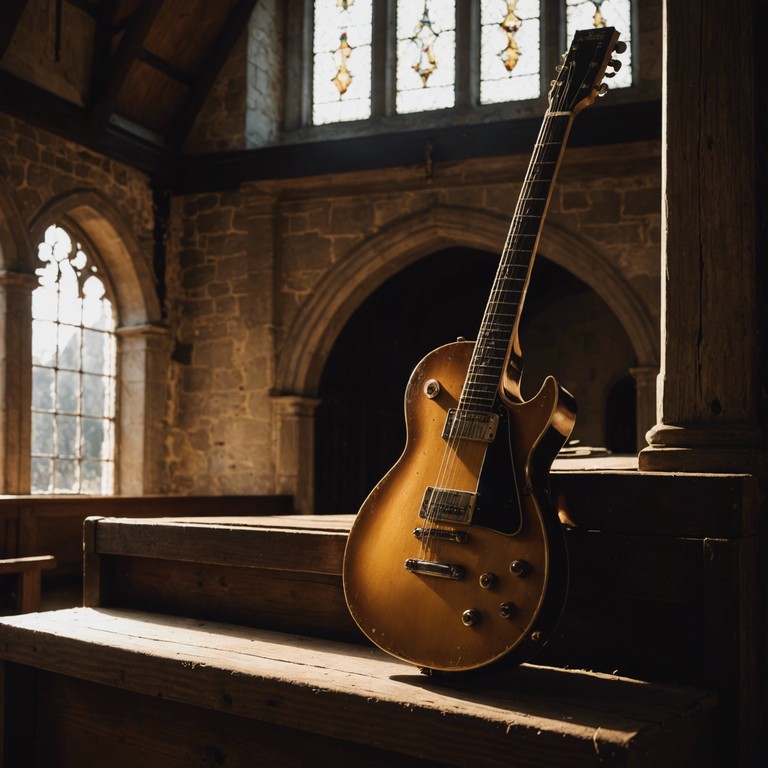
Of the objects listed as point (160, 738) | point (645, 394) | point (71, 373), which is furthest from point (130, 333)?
point (160, 738)

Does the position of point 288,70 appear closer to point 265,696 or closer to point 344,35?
point 344,35

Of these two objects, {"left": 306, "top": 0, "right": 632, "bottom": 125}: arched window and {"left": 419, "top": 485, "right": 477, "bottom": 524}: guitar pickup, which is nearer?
{"left": 419, "top": 485, "right": 477, "bottom": 524}: guitar pickup

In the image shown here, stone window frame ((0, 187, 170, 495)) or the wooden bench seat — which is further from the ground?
stone window frame ((0, 187, 170, 495))

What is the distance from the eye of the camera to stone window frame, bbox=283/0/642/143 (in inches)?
324

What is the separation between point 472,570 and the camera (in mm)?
1585

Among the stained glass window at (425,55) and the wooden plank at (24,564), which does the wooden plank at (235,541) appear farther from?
the stained glass window at (425,55)

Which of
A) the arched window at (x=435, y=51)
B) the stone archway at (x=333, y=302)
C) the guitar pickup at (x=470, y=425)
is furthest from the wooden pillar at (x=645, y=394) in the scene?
the guitar pickup at (x=470, y=425)

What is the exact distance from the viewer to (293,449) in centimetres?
856

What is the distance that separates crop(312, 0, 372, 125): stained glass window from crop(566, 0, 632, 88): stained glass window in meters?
1.83

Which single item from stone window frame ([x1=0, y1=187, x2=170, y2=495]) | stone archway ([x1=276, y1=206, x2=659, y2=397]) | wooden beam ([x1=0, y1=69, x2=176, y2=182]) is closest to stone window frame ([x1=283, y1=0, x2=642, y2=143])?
stone archway ([x1=276, y1=206, x2=659, y2=397])

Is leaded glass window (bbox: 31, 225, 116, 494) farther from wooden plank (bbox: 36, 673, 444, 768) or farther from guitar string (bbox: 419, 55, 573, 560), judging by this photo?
guitar string (bbox: 419, 55, 573, 560)

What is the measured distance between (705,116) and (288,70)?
7952 mm

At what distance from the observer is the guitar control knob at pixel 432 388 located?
5.63 ft

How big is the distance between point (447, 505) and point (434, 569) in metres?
0.10
